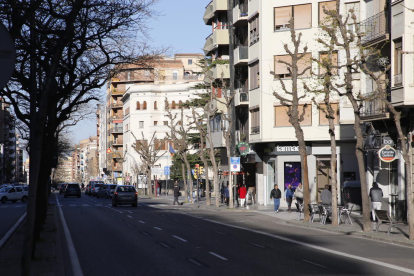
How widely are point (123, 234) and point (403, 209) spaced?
12461 millimetres

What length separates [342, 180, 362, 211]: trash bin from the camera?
1487 inches

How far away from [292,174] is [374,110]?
16295 mm

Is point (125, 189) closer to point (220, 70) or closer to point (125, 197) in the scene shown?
point (125, 197)

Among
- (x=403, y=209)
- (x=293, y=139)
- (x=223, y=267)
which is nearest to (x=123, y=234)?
(x=223, y=267)

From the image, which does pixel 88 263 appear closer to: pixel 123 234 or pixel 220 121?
pixel 123 234

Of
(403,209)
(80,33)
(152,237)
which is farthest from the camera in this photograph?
(403,209)

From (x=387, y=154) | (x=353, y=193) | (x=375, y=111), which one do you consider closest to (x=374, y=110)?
(x=375, y=111)

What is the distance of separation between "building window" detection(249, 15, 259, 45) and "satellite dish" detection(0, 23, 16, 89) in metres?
39.9

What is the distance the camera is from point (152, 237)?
70.9ft

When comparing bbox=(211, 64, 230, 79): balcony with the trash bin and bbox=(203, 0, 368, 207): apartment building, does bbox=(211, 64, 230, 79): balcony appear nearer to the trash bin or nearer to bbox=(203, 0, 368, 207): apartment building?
bbox=(203, 0, 368, 207): apartment building

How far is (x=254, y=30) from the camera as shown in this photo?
4694cm

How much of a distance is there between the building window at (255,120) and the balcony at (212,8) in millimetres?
12672

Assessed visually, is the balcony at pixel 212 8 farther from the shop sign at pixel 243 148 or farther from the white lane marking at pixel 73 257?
the white lane marking at pixel 73 257

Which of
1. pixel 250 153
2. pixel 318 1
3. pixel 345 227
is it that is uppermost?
pixel 318 1
